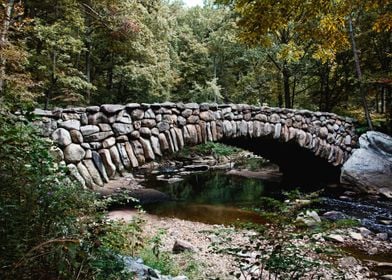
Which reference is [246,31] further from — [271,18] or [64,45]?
[64,45]

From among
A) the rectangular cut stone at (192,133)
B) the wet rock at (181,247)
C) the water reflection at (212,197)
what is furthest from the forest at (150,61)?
the water reflection at (212,197)

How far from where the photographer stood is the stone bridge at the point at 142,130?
178 inches

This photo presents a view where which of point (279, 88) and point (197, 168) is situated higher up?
point (279, 88)

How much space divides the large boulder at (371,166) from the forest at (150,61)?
3.68 feet

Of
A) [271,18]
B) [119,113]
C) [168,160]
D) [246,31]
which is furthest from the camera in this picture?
[168,160]

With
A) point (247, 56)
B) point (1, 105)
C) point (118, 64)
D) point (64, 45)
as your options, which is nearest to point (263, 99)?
point (247, 56)

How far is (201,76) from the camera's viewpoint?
19766 mm

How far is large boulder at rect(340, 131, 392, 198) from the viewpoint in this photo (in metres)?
9.02

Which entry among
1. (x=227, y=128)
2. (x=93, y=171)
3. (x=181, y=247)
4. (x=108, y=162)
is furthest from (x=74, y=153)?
(x=227, y=128)

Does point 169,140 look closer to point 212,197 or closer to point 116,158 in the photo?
point 116,158

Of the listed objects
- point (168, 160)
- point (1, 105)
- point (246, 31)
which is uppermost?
point (246, 31)

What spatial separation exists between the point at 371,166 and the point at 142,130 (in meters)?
6.59

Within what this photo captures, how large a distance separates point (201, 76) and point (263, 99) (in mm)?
4538

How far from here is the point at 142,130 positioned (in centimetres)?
546
